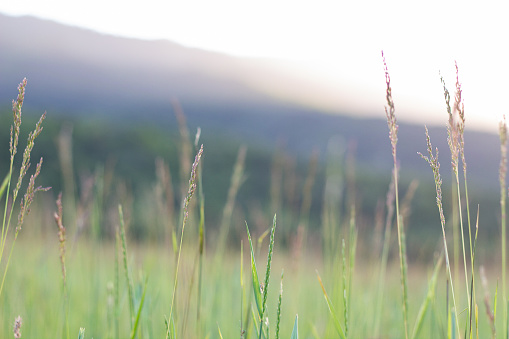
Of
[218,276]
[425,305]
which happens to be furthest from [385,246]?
[218,276]

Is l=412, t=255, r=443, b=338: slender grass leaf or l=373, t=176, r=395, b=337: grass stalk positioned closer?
Result: l=412, t=255, r=443, b=338: slender grass leaf

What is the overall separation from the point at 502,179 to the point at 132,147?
13296 mm

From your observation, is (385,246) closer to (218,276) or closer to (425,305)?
(425,305)

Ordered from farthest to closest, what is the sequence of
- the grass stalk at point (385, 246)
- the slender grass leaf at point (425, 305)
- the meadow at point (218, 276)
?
the grass stalk at point (385, 246) < the slender grass leaf at point (425, 305) < the meadow at point (218, 276)

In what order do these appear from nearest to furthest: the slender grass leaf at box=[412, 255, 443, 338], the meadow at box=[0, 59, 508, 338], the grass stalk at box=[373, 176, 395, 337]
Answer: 1. the meadow at box=[0, 59, 508, 338]
2. the slender grass leaf at box=[412, 255, 443, 338]
3. the grass stalk at box=[373, 176, 395, 337]

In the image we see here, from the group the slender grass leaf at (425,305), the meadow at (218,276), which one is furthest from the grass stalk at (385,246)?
the slender grass leaf at (425,305)

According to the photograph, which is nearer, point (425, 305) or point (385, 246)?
point (425, 305)

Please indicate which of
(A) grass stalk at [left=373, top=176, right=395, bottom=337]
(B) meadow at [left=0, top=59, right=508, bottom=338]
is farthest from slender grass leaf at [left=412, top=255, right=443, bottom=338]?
(A) grass stalk at [left=373, top=176, right=395, bottom=337]

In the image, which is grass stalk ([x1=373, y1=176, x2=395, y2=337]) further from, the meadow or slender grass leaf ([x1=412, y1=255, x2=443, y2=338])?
slender grass leaf ([x1=412, y1=255, x2=443, y2=338])

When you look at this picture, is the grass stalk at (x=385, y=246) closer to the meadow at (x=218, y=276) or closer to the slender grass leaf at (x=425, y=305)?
the meadow at (x=218, y=276)

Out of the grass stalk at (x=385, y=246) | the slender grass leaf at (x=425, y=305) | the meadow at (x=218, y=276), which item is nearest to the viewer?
the meadow at (x=218, y=276)

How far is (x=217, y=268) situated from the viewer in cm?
185

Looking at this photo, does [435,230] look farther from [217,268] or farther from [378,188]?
[217,268]

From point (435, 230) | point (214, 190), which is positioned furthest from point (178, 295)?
point (435, 230)
